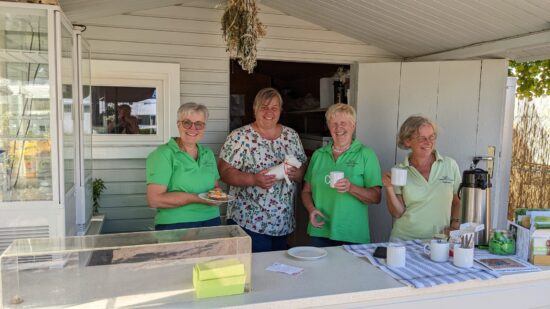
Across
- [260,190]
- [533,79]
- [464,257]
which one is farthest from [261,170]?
[533,79]

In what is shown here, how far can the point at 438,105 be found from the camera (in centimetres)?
437

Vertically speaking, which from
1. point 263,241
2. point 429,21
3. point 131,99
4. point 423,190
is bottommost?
point 263,241

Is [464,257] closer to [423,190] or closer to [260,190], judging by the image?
[423,190]

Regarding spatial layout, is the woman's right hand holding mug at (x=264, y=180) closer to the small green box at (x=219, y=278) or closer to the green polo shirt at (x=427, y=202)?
the green polo shirt at (x=427, y=202)

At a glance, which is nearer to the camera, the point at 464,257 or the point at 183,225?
the point at 464,257

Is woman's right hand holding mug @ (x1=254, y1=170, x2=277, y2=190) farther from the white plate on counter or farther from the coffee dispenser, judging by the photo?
the coffee dispenser

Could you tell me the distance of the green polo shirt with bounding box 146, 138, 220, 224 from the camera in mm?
2445

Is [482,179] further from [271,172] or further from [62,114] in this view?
[62,114]

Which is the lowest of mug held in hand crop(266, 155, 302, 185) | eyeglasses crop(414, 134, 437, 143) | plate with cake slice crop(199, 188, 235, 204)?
plate with cake slice crop(199, 188, 235, 204)

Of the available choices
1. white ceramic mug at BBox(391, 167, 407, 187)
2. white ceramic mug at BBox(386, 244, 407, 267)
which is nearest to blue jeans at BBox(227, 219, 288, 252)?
white ceramic mug at BBox(391, 167, 407, 187)

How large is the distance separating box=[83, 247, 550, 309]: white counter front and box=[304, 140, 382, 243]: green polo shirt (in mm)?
518

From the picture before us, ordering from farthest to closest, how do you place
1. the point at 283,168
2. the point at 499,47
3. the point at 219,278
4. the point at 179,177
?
1. the point at 499,47
2. the point at 283,168
3. the point at 179,177
4. the point at 219,278

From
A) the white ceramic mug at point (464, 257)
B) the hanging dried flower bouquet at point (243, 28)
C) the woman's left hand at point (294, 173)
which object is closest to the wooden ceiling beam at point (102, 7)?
the hanging dried flower bouquet at point (243, 28)

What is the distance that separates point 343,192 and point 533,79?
5.00 m
